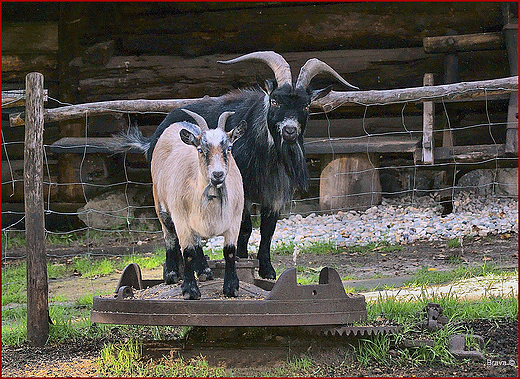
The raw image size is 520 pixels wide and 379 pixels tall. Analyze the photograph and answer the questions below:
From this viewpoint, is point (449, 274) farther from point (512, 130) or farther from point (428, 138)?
point (512, 130)

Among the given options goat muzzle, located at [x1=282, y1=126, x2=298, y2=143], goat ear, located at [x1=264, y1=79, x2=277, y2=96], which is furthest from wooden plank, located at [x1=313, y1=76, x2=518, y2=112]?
goat muzzle, located at [x1=282, y1=126, x2=298, y2=143]

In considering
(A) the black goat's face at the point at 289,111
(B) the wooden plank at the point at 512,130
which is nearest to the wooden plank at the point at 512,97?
(B) the wooden plank at the point at 512,130

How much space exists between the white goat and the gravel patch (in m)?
3.73

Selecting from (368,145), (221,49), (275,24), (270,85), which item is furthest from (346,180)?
(270,85)

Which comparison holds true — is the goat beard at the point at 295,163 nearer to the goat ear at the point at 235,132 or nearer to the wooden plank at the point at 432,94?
the goat ear at the point at 235,132

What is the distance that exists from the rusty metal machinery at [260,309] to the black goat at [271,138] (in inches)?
31.5

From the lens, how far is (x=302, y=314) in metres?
3.77

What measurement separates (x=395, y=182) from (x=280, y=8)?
3236 millimetres

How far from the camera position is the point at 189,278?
3922 millimetres

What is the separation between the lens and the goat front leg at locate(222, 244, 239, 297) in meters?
3.96

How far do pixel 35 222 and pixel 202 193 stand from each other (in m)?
1.88

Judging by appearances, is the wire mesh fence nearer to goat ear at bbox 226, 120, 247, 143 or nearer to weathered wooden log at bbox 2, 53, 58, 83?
weathered wooden log at bbox 2, 53, 58, 83

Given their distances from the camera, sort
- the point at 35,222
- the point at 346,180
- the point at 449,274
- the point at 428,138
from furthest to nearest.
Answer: the point at 346,180
the point at 428,138
the point at 449,274
the point at 35,222

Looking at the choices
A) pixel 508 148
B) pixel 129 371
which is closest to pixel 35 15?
pixel 508 148
